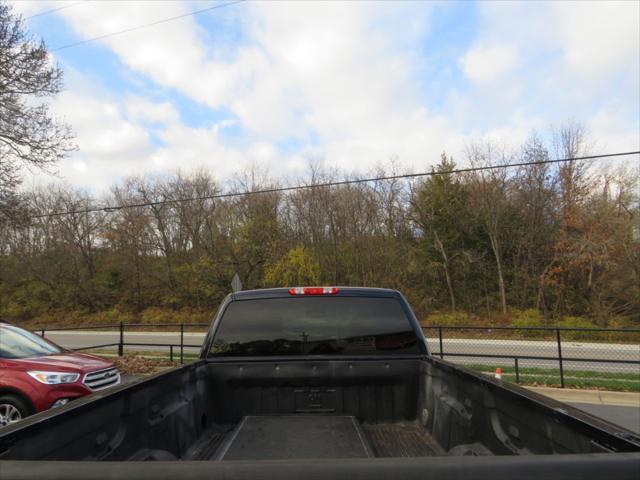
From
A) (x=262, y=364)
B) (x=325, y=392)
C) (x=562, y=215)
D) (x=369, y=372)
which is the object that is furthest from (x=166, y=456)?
(x=562, y=215)

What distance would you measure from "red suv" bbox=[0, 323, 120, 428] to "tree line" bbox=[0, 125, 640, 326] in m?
19.9

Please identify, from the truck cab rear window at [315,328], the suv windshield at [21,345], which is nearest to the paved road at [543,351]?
→ the suv windshield at [21,345]

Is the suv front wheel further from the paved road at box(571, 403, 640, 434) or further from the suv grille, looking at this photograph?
the paved road at box(571, 403, 640, 434)

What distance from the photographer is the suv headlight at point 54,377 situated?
6398mm

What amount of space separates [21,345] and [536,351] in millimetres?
15863

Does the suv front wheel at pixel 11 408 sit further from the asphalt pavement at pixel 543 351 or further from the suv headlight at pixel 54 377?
the asphalt pavement at pixel 543 351

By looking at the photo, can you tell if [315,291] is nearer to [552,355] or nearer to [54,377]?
[54,377]

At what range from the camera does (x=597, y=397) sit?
Result: 29.3 ft

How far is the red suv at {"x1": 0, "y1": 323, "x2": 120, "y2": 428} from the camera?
6250 mm

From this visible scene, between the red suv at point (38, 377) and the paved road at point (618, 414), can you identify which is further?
the paved road at point (618, 414)

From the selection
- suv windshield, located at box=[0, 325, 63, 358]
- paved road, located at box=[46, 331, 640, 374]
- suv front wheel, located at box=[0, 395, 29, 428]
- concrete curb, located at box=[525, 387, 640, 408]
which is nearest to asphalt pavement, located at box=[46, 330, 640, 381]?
paved road, located at box=[46, 331, 640, 374]

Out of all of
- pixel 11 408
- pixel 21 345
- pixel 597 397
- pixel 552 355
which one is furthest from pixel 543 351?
pixel 11 408

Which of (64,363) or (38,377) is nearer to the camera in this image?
(38,377)

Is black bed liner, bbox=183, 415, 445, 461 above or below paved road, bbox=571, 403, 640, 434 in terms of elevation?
above
